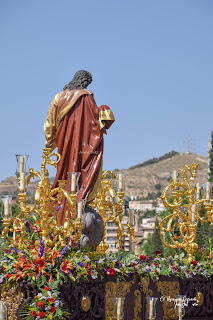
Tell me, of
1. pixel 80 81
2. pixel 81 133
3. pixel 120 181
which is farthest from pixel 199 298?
pixel 80 81

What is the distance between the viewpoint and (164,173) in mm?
180875

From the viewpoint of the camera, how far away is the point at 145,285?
534 inches

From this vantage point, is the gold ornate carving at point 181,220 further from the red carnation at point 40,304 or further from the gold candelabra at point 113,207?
the red carnation at point 40,304

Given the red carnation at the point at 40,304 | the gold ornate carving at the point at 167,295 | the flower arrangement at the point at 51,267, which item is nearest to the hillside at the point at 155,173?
the gold ornate carving at the point at 167,295

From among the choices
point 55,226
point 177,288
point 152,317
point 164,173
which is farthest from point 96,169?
point 164,173

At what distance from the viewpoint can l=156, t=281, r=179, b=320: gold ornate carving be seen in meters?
13.9

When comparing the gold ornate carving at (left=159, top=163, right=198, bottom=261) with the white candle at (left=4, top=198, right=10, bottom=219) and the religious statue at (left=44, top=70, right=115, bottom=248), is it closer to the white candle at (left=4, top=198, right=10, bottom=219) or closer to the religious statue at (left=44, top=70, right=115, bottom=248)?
the religious statue at (left=44, top=70, right=115, bottom=248)

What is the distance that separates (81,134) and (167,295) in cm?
361

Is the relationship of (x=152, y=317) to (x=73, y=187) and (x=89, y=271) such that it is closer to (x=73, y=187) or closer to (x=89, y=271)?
(x=89, y=271)

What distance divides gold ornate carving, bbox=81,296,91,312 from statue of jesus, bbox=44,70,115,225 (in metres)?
2.48

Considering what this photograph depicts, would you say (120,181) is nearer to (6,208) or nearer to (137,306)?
(137,306)

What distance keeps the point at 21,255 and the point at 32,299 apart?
814 mm

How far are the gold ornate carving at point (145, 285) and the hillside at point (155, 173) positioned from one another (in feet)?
507

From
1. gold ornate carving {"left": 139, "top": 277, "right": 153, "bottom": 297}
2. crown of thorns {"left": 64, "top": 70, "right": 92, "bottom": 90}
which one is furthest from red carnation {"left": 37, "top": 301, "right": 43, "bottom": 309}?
crown of thorns {"left": 64, "top": 70, "right": 92, "bottom": 90}
